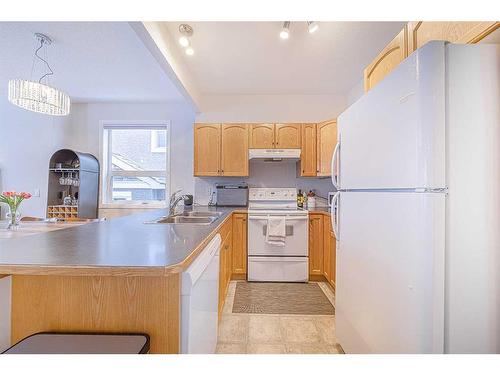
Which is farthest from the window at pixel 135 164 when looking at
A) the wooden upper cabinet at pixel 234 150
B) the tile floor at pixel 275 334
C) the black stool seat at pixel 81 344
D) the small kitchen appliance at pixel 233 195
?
the black stool seat at pixel 81 344

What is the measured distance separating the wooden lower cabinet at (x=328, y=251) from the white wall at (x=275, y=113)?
2.75ft

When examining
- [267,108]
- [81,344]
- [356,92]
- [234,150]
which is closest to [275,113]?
[267,108]

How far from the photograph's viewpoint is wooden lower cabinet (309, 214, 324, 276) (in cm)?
309

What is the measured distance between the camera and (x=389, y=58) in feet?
5.20

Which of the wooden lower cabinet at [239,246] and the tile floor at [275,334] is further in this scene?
the wooden lower cabinet at [239,246]

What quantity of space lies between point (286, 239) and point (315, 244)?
38cm

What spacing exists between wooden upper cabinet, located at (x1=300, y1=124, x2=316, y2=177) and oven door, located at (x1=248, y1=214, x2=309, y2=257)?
2.25 feet

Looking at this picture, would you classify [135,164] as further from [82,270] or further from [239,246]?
[82,270]

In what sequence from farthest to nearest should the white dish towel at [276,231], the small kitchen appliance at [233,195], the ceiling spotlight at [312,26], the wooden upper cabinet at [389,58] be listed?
the small kitchen appliance at [233,195] < the white dish towel at [276,231] < the ceiling spotlight at [312,26] < the wooden upper cabinet at [389,58]

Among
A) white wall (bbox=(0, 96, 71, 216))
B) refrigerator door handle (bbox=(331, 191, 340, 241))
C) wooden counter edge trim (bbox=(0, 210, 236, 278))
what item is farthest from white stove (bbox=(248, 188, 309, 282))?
white wall (bbox=(0, 96, 71, 216))

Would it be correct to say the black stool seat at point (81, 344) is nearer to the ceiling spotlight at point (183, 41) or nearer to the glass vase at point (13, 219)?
the glass vase at point (13, 219)

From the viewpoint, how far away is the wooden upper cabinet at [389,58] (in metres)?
1.45

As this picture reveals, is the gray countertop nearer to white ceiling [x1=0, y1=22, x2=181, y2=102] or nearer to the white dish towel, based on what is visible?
the white dish towel
